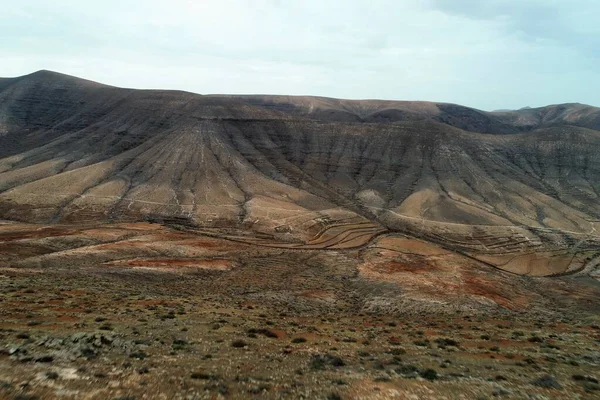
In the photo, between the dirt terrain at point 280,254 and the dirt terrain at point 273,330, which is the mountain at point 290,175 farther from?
the dirt terrain at point 273,330

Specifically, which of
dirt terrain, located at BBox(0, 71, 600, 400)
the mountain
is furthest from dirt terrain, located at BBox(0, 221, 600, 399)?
the mountain

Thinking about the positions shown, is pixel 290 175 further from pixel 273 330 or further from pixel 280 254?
pixel 273 330

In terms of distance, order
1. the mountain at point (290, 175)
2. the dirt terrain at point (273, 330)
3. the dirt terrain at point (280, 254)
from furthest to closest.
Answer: the mountain at point (290, 175) < the dirt terrain at point (280, 254) < the dirt terrain at point (273, 330)

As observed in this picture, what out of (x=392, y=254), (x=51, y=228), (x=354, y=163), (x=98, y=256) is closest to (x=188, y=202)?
(x=51, y=228)

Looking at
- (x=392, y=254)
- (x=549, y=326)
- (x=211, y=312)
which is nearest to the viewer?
(x=211, y=312)

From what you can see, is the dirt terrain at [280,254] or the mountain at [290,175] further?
the mountain at [290,175]

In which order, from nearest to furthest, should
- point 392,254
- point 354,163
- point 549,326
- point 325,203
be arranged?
1. point 549,326
2. point 392,254
3. point 325,203
4. point 354,163

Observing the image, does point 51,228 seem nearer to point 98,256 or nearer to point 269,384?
point 98,256

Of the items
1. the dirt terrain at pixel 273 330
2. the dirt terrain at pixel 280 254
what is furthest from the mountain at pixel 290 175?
the dirt terrain at pixel 273 330

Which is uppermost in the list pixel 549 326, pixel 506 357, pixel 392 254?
pixel 506 357
